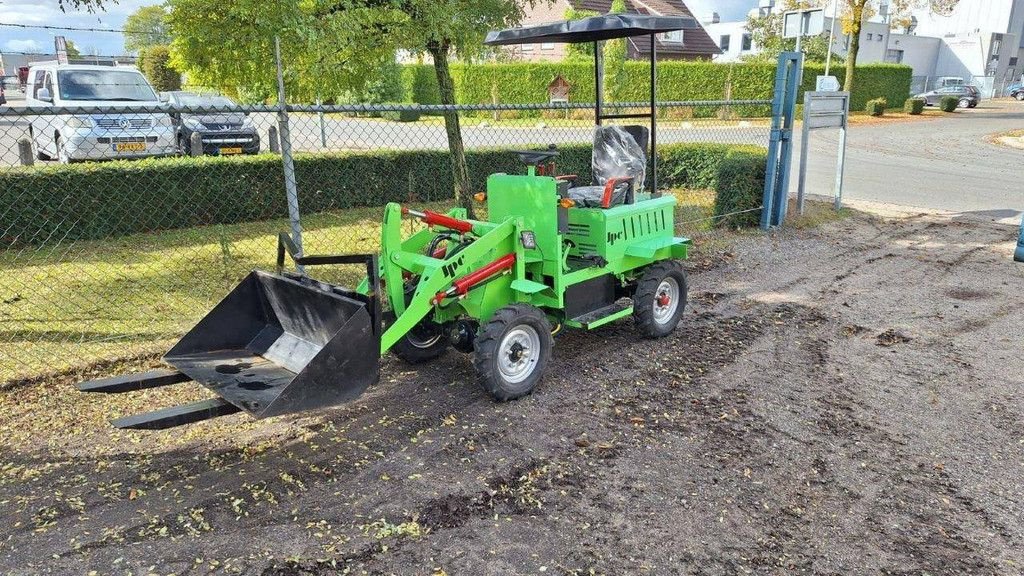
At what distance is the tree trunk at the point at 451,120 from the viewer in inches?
297

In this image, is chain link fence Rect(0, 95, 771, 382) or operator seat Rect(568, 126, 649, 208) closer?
operator seat Rect(568, 126, 649, 208)

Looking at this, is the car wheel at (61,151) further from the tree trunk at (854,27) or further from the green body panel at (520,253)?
the tree trunk at (854,27)

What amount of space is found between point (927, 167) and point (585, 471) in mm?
16005

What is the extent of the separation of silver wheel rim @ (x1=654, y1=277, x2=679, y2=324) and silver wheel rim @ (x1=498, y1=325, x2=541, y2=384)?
1304mm

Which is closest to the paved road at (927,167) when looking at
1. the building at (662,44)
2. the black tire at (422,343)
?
the black tire at (422,343)

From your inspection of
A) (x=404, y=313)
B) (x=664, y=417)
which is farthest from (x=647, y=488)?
(x=404, y=313)

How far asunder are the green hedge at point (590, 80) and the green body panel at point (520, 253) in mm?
23837

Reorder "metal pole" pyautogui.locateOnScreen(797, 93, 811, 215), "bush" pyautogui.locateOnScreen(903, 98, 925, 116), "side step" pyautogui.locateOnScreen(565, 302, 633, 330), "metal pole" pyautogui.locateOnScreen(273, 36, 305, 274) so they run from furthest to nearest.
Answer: "bush" pyautogui.locateOnScreen(903, 98, 925, 116) → "metal pole" pyautogui.locateOnScreen(797, 93, 811, 215) → "side step" pyautogui.locateOnScreen(565, 302, 633, 330) → "metal pole" pyautogui.locateOnScreen(273, 36, 305, 274)

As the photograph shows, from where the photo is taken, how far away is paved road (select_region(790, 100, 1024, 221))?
39.3 ft

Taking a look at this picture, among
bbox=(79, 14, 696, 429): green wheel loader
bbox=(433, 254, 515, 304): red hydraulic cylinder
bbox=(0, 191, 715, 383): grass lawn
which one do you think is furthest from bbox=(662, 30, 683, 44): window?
bbox=(433, 254, 515, 304): red hydraulic cylinder

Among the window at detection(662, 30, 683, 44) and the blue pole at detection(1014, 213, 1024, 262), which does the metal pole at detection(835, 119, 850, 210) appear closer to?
the blue pole at detection(1014, 213, 1024, 262)

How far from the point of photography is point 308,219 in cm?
971

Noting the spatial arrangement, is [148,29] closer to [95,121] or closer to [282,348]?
[95,121]

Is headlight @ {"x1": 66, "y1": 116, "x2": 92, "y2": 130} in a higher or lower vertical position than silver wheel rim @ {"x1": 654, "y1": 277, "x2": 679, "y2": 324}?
higher
